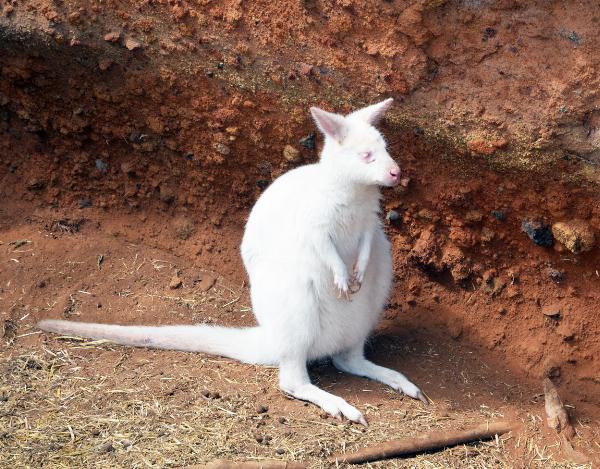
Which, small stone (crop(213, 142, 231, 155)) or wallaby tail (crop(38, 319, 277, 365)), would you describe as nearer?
wallaby tail (crop(38, 319, 277, 365))

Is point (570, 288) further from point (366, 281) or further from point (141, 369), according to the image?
point (141, 369)

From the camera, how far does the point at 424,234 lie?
6.51m

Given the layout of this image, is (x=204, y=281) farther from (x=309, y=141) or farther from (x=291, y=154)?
(x=309, y=141)

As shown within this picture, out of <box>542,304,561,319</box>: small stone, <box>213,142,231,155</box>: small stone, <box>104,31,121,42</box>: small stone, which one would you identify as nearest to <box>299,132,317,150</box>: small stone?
<box>213,142,231,155</box>: small stone

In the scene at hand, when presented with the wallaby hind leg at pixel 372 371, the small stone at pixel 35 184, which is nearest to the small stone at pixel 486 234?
the wallaby hind leg at pixel 372 371

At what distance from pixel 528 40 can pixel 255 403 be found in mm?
3170

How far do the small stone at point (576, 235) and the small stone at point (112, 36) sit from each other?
12.1 feet

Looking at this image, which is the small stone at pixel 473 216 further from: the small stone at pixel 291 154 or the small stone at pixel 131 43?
the small stone at pixel 131 43

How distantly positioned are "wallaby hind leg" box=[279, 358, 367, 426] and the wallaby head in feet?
4.32

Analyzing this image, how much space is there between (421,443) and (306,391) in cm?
84

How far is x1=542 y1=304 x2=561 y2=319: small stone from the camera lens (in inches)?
243

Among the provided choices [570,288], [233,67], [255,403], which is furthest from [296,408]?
[233,67]

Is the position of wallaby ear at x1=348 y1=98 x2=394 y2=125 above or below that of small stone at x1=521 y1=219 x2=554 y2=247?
above

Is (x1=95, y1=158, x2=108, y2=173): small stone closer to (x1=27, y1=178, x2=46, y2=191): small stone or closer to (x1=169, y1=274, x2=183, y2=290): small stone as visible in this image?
(x1=27, y1=178, x2=46, y2=191): small stone
